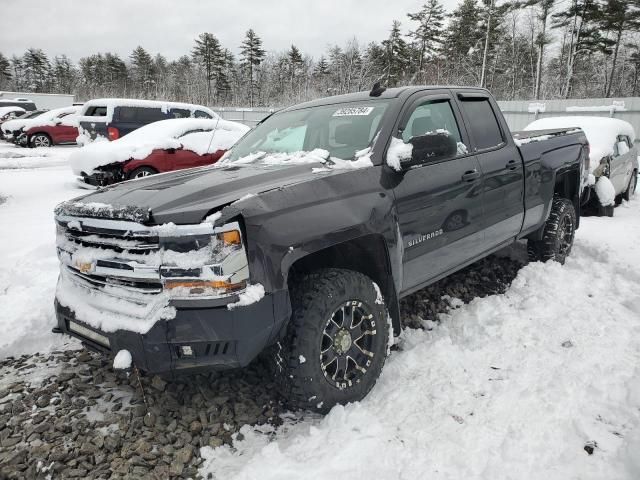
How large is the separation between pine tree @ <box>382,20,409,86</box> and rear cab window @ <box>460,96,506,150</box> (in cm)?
4461

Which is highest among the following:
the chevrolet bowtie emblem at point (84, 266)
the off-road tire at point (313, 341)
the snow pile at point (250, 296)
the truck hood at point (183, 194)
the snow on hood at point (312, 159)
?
the snow on hood at point (312, 159)

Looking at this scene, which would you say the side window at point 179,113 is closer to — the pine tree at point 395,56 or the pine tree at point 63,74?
the pine tree at point 395,56

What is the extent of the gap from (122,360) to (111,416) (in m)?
0.67

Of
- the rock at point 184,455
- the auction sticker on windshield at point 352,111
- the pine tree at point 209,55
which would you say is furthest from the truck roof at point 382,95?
the pine tree at point 209,55

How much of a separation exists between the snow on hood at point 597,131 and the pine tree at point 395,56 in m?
39.1

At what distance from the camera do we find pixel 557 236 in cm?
480

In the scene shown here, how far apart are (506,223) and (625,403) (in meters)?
1.79

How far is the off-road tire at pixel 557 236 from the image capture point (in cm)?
480

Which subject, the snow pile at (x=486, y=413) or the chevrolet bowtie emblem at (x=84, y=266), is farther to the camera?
the chevrolet bowtie emblem at (x=84, y=266)

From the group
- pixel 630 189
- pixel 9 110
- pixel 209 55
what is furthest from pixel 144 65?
pixel 630 189

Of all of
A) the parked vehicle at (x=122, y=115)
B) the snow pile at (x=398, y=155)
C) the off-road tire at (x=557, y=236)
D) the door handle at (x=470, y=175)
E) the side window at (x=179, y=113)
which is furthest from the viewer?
the side window at (x=179, y=113)

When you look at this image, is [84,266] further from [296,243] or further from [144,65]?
[144,65]

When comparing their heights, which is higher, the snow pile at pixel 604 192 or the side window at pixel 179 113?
the side window at pixel 179 113

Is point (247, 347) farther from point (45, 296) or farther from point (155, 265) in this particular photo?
point (45, 296)
